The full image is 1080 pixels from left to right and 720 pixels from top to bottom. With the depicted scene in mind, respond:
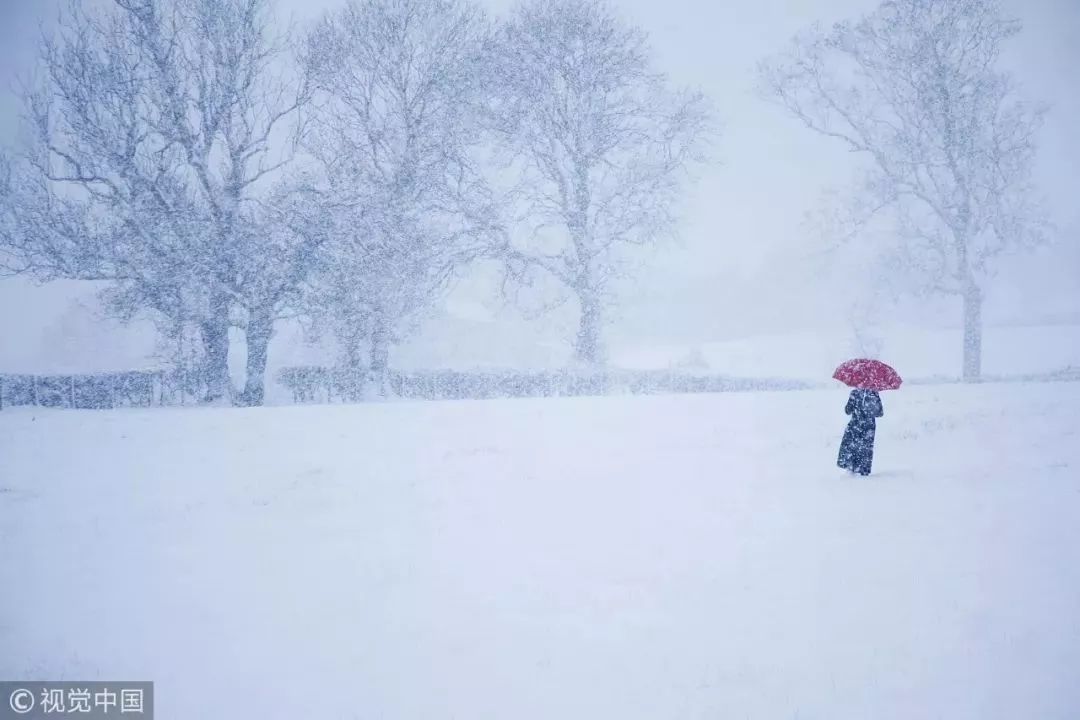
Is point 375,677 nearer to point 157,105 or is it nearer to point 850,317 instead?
point 157,105

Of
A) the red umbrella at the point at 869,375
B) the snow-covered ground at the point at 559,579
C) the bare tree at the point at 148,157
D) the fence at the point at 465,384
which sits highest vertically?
the bare tree at the point at 148,157

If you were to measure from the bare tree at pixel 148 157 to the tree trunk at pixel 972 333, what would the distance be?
59.3 feet

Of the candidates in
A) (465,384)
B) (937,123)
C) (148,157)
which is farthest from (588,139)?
(148,157)

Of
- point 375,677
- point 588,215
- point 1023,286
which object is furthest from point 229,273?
point 1023,286

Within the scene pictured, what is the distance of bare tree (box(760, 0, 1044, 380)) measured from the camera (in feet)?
52.5

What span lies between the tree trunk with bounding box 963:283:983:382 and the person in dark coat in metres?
12.0

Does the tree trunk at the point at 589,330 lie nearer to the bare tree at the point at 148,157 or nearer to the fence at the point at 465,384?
the fence at the point at 465,384

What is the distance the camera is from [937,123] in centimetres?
1634

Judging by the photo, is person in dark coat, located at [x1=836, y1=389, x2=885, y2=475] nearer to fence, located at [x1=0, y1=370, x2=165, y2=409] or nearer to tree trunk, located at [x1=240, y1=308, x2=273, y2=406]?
tree trunk, located at [x1=240, y1=308, x2=273, y2=406]

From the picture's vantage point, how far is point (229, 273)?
1370 cm

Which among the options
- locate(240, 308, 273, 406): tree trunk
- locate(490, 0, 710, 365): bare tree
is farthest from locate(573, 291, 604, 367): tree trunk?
locate(240, 308, 273, 406): tree trunk

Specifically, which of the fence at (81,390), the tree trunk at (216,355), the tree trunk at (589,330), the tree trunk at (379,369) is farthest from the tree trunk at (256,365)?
the tree trunk at (589,330)

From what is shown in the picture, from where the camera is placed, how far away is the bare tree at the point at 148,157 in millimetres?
13117

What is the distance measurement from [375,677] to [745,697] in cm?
213
